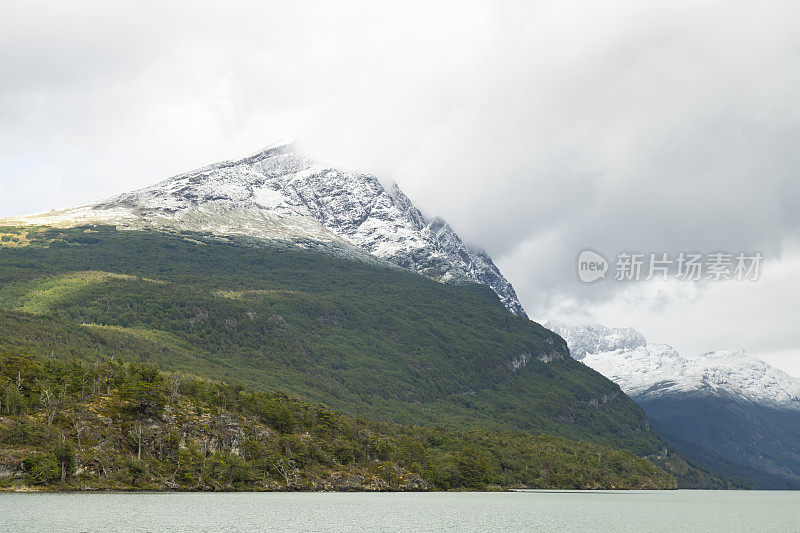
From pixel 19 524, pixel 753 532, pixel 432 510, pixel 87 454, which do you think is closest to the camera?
pixel 19 524

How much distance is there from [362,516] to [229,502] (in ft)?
130

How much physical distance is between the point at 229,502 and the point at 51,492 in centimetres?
4466

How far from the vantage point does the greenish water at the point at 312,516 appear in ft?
403

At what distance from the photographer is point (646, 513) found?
596 ft

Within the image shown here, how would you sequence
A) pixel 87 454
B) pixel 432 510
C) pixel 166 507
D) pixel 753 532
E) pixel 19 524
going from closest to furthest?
pixel 19 524 < pixel 753 532 < pixel 166 507 < pixel 432 510 < pixel 87 454

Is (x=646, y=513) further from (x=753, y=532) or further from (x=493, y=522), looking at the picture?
(x=493, y=522)

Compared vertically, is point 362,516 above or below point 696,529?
below

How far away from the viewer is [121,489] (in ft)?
636

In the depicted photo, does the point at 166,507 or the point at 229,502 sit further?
the point at 229,502

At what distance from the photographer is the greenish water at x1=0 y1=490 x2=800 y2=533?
122750 millimetres

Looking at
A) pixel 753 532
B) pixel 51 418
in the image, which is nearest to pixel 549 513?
pixel 753 532

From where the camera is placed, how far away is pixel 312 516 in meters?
148

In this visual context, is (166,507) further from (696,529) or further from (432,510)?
(696,529)

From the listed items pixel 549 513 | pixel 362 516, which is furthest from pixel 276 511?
pixel 549 513
